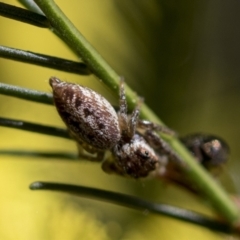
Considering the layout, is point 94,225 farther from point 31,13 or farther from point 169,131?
point 31,13

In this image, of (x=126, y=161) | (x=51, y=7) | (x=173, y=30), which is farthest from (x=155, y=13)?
(x=51, y=7)

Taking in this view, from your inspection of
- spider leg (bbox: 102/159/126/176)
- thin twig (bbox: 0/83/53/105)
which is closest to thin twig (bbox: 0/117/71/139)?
thin twig (bbox: 0/83/53/105)

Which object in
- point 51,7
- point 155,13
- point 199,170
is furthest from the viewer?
point 155,13

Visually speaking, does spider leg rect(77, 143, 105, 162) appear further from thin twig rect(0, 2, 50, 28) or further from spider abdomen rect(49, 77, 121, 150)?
thin twig rect(0, 2, 50, 28)

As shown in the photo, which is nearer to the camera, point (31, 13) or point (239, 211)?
point (31, 13)

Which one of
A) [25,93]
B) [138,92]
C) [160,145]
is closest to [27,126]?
[25,93]

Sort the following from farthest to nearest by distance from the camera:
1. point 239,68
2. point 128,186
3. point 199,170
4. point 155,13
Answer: point 239,68 → point 128,186 → point 155,13 → point 199,170

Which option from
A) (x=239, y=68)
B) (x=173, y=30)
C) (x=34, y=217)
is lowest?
(x=34, y=217)

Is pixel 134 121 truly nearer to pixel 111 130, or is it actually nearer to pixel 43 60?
pixel 111 130
